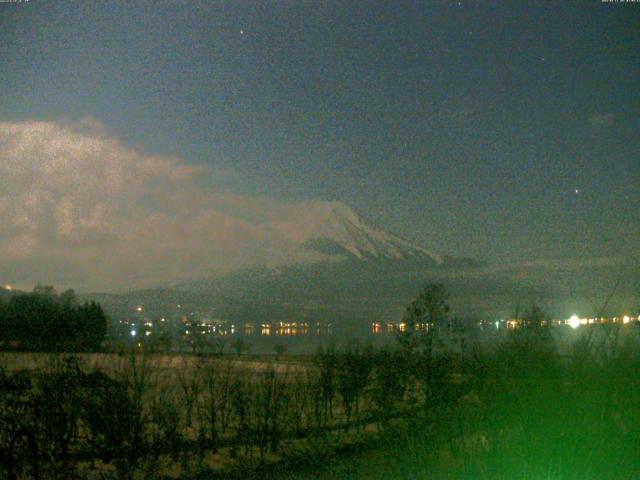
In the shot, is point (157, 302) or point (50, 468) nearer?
point (50, 468)

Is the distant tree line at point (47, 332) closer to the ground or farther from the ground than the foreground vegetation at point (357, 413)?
farther from the ground

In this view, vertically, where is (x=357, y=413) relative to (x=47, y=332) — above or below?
below

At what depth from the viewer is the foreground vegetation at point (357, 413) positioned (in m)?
6.10

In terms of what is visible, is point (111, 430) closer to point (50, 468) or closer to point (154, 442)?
point (154, 442)

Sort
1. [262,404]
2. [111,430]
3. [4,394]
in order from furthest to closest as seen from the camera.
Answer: [262,404], [111,430], [4,394]

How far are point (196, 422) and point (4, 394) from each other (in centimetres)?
935

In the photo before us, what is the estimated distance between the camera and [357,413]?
18719mm

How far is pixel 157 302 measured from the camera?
37312 mm

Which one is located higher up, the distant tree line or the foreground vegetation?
the distant tree line

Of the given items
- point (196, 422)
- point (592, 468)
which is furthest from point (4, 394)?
point (196, 422)

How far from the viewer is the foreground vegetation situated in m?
6.10

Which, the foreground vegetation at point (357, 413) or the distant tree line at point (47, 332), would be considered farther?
the distant tree line at point (47, 332)

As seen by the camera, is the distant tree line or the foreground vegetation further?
the distant tree line

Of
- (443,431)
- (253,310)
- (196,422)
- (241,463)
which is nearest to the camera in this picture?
(443,431)
